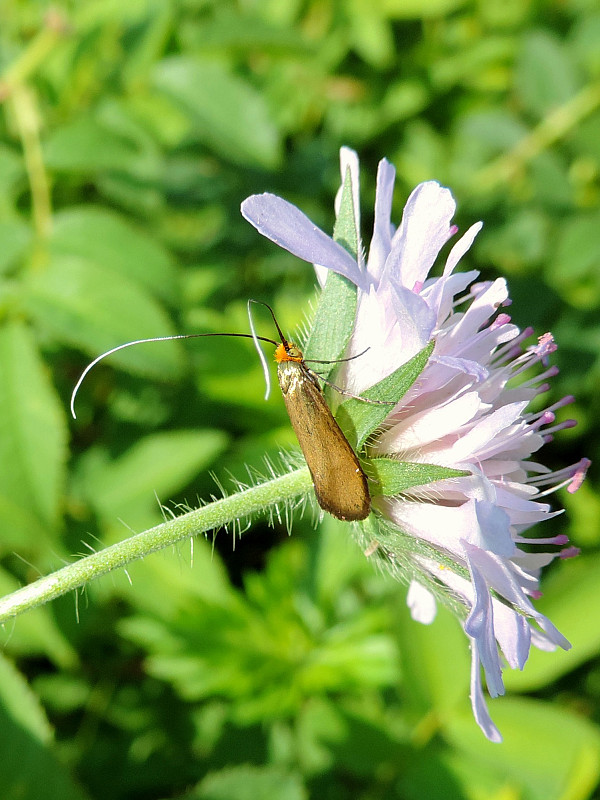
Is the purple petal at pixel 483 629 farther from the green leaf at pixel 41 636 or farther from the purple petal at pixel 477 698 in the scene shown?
the green leaf at pixel 41 636

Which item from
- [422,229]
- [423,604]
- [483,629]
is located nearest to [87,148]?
[422,229]

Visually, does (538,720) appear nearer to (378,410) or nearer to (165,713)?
(165,713)

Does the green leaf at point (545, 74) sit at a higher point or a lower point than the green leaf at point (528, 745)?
higher

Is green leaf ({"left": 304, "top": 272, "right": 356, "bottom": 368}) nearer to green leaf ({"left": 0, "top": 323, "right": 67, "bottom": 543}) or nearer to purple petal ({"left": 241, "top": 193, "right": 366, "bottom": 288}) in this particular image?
purple petal ({"left": 241, "top": 193, "right": 366, "bottom": 288})

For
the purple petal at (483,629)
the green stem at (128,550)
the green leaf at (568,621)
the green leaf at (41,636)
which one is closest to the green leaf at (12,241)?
the green leaf at (41,636)

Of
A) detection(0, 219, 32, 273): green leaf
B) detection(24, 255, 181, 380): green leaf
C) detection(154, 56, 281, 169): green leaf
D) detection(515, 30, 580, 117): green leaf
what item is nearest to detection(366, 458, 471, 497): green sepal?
detection(24, 255, 181, 380): green leaf

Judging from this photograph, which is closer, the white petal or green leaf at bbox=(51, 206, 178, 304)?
the white petal

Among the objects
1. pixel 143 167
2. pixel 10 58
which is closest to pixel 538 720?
pixel 143 167
